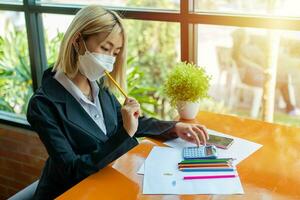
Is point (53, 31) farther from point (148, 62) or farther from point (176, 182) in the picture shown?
point (176, 182)

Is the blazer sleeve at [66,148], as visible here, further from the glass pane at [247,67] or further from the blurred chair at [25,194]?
the glass pane at [247,67]

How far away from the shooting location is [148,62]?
7.52 ft

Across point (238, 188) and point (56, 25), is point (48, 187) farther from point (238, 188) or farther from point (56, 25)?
point (56, 25)

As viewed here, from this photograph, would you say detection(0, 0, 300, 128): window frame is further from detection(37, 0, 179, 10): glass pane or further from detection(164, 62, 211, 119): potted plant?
detection(164, 62, 211, 119): potted plant

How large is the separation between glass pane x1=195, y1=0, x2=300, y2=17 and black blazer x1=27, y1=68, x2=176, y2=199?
0.65m

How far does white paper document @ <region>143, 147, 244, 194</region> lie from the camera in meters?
1.23

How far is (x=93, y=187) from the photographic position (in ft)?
4.14

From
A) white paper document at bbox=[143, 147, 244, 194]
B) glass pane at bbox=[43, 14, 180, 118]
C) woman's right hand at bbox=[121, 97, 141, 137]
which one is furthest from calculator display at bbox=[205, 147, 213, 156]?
glass pane at bbox=[43, 14, 180, 118]

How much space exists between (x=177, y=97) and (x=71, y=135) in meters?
0.49

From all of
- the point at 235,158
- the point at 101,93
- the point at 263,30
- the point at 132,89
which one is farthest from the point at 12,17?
the point at 235,158

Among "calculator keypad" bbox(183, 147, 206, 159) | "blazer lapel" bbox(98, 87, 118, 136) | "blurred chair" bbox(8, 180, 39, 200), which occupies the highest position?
"blazer lapel" bbox(98, 87, 118, 136)

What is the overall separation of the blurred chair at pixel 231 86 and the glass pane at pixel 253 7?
0.68ft

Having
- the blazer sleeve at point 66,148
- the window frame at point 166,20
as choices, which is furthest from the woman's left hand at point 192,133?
the window frame at point 166,20

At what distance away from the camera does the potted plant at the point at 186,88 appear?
1720 millimetres
